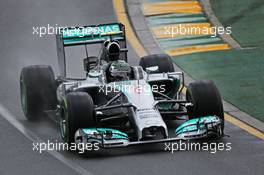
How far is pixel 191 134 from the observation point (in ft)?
58.4

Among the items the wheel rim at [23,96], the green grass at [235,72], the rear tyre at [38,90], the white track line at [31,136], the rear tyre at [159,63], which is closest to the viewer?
the white track line at [31,136]

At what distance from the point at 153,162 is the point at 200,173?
931 millimetres

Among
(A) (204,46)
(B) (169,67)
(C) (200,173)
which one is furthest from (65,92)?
(A) (204,46)

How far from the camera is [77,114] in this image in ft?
58.0

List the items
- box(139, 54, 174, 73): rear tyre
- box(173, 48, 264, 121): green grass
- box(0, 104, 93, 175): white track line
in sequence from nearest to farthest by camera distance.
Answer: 1. box(0, 104, 93, 175): white track line
2. box(139, 54, 174, 73): rear tyre
3. box(173, 48, 264, 121): green grass

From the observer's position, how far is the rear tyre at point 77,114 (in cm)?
1767

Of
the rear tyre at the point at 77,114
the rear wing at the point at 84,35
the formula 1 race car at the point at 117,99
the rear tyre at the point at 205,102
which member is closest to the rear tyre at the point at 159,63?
the formula 1 race car at the point at 117,99

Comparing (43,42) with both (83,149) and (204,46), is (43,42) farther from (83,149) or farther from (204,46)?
(83,149)

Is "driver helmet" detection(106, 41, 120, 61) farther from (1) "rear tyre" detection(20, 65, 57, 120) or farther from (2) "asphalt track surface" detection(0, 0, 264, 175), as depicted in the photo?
(2) "asphalt track surface" detection(0, 0, 264, 175)

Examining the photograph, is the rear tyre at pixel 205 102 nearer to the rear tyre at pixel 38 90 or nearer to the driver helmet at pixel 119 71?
the driver helmet at pixel 119 71

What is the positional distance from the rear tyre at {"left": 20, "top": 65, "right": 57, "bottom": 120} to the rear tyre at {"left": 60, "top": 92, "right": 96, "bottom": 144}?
224cm

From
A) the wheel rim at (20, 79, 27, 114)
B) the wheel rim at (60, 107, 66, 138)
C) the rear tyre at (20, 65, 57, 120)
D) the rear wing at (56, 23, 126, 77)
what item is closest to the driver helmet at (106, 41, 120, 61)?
the rear wing at (56, 23, 126, 77)

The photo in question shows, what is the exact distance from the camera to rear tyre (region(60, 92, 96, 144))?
17.7m

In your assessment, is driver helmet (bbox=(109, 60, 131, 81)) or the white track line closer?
the white track line
